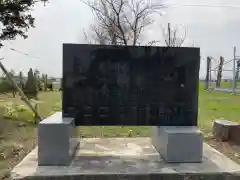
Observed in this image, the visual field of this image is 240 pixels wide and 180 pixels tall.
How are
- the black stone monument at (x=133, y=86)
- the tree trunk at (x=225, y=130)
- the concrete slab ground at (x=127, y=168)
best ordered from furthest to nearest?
the tree trunk at (x=225, y=130) < the black stone monument at (x=133, y=86) < the concrete slab ground at (x=127, y=168)

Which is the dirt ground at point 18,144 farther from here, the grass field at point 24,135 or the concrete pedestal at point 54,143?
the concrete pedestal at point 54,143

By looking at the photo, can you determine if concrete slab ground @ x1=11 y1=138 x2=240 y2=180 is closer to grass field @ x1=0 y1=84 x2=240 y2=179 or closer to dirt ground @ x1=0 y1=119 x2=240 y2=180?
dirt ground @ x1=0 y1=119 x2=240 y2=180

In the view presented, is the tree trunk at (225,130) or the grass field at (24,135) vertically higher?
the tree trunk at (225,130)

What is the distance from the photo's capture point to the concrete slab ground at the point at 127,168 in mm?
3904

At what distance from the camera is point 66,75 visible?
448 centimetres

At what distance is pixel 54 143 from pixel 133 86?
1323 mm

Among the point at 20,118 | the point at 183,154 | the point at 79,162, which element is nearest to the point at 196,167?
the point at 183,154

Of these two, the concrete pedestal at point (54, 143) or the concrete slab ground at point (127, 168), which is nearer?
the concrete slab ground at point (127, 168)

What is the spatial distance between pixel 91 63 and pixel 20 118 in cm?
410

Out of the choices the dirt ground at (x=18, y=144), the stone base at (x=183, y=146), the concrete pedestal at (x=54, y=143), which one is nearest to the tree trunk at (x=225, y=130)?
the dirt ground at (x=18, y=144)

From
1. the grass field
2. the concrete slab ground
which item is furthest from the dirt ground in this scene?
the concrete slab ground

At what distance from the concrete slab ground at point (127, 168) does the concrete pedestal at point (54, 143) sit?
0.35ft

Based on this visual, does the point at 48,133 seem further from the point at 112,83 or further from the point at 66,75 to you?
the point at 112,83

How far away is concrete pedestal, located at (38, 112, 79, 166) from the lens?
4.20 m
